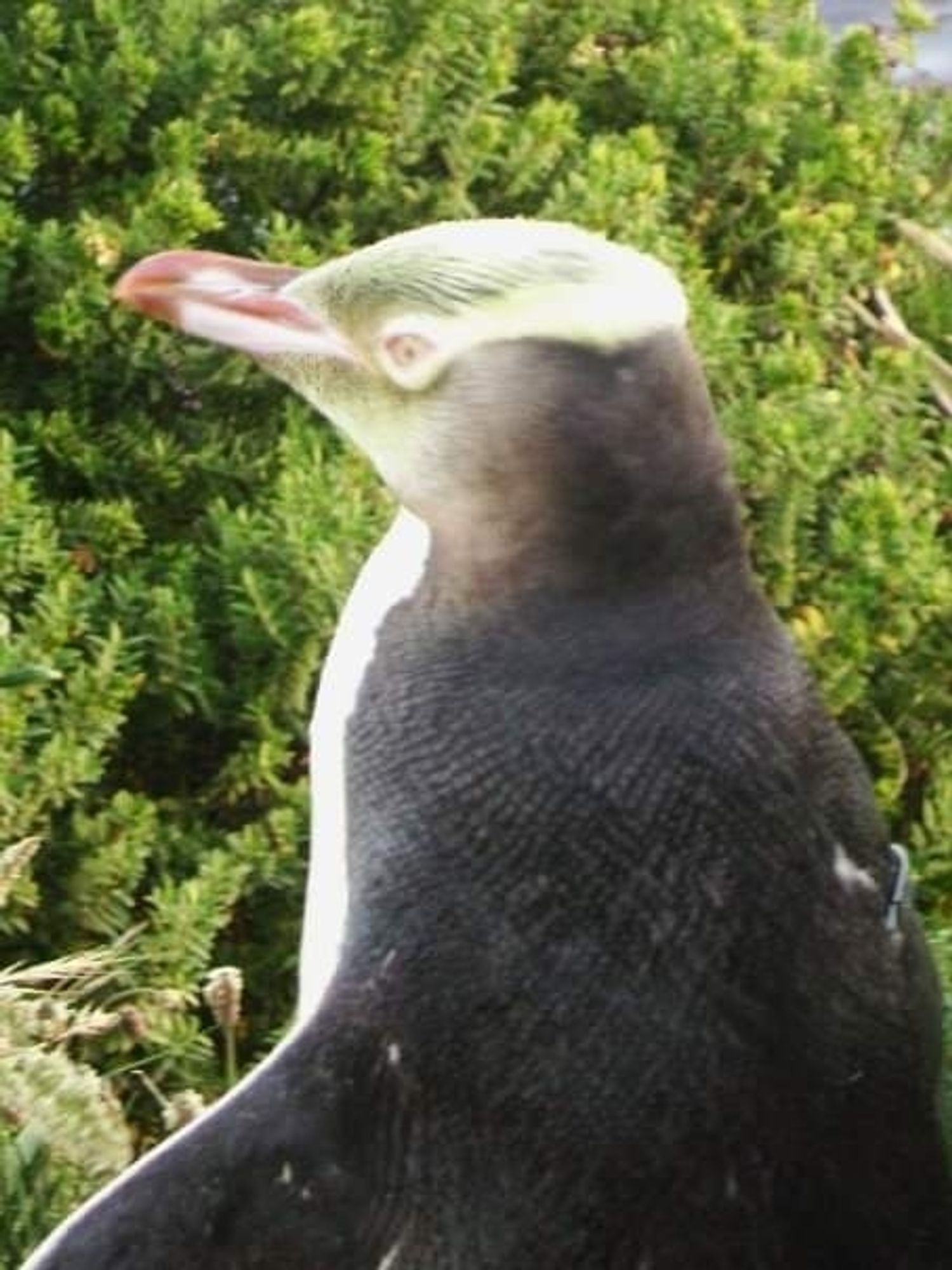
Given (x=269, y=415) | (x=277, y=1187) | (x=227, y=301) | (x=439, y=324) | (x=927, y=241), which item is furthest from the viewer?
(x=927, y=241)

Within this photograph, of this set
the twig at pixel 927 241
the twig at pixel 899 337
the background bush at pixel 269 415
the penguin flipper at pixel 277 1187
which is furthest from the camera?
the twig at pixel 927 241

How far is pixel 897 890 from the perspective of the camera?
1.99m

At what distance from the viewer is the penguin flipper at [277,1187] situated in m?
1.79

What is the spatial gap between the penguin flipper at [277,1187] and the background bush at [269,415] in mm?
851

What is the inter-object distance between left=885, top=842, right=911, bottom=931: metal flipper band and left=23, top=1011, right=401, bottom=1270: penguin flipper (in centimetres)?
36

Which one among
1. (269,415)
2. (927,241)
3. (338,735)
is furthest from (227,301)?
(927,241)

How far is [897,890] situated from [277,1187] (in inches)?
18.4

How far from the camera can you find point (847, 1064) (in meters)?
1.87

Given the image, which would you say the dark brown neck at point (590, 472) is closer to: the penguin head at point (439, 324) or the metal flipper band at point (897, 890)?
the penguin head at point (439, 324)

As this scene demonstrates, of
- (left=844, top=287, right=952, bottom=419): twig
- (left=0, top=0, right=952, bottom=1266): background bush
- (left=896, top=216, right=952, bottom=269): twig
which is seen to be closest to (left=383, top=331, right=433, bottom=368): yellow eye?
(left=0, top=0, right=952, bottom=1266): background bush

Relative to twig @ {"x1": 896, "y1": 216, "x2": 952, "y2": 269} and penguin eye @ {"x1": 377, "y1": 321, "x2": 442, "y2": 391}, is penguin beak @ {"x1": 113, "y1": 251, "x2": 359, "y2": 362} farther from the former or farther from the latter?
twig @ {"x1": 896, "y1": 216, "x2": 952, "y2": 269}

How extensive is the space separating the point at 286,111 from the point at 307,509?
2.22ft

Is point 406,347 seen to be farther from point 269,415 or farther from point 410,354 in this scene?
point 269,415

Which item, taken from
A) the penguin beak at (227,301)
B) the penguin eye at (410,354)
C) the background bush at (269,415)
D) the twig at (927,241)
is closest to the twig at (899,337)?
the background bush at (269,415)
